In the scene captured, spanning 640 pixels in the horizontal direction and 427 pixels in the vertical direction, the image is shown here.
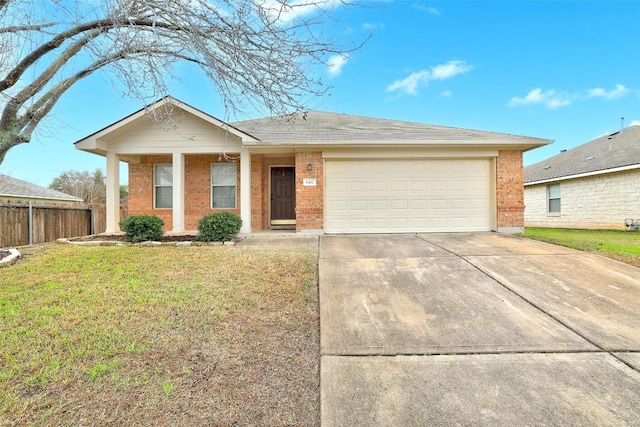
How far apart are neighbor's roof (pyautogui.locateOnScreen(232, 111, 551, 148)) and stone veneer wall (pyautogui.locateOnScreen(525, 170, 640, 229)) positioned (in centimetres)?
683

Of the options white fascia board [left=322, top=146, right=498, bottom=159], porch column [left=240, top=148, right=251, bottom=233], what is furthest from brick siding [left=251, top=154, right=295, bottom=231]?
white fascia board [left=322, top=146, right=498, bottom=159]

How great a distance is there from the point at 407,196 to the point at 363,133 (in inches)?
97.0

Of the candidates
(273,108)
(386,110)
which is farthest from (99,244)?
(386,110)

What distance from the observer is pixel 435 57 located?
12.2m

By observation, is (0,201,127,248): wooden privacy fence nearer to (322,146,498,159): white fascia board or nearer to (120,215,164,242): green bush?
(120,215,164,242): green bush

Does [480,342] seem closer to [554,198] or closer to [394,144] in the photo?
[394,144]

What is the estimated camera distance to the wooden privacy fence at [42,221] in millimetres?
8938

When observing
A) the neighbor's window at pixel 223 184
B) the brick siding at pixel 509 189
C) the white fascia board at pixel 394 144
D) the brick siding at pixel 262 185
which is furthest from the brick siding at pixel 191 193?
the brick siding at pixel 509 189

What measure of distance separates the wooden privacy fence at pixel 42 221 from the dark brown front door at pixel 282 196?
7.15m

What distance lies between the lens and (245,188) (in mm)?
9938

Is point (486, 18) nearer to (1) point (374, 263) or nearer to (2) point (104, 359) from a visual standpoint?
(1) point (374, 263)

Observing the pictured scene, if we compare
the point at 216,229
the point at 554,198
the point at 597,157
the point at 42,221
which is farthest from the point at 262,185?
the point at 597,157

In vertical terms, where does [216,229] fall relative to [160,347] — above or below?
above

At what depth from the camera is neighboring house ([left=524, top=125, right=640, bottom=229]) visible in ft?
42.2
